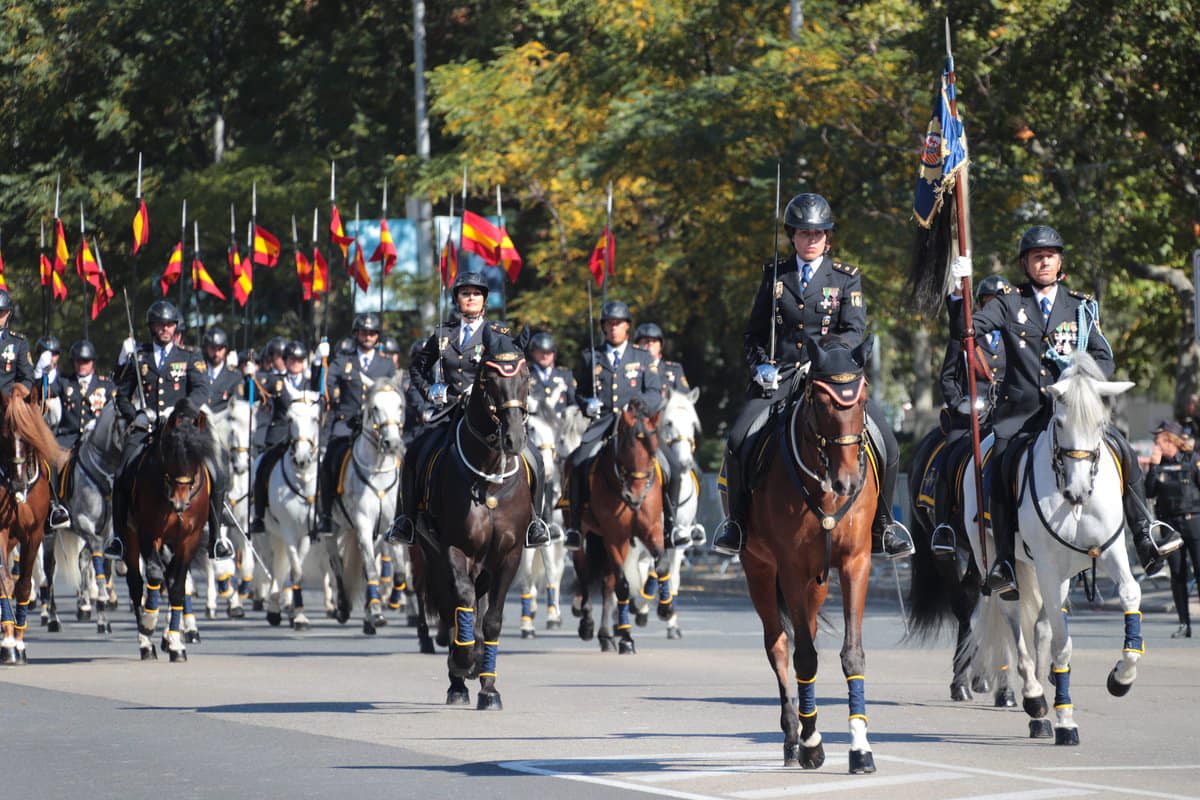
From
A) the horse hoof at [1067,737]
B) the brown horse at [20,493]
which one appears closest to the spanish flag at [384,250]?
the brown horse at [20,493]

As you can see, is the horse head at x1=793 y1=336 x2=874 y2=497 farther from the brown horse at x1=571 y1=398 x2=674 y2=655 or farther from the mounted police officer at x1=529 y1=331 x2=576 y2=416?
the mounted police officer at x1=529 y1=331 x2=576 y2=416

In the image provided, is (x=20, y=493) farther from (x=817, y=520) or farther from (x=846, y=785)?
(x=846, y=785)

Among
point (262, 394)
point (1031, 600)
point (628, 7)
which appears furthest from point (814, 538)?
point (628, 7)

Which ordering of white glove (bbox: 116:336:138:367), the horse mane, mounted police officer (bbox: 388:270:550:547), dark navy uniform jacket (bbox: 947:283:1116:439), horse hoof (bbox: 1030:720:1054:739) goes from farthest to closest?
1. white glove (bbox: 116:336:138:367)
2. mounted police officer (bbox: 388:270:550:547)
3. dark navy uniform jacket (bbox: 947:283:1116:439)
4. horse hoof (bbox: 1030:720:1054:739)
5. the horse mane

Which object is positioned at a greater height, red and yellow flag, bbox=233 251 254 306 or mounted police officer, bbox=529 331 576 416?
red and yellow flag, bbox=233 251 254 306

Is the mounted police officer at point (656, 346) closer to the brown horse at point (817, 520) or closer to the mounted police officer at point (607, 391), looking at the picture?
the mounted police officer at point (607, 391)

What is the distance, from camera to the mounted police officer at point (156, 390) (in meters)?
18.9

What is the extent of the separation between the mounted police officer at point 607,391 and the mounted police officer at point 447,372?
4704 millimetres

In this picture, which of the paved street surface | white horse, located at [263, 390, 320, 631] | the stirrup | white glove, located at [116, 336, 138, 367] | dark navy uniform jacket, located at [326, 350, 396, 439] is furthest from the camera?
white horse, located at [263, 390, 320, 631]

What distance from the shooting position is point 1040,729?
1251 centimetres

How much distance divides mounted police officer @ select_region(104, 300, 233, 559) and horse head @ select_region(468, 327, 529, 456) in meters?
5.32

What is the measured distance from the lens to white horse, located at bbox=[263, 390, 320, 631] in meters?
22.7

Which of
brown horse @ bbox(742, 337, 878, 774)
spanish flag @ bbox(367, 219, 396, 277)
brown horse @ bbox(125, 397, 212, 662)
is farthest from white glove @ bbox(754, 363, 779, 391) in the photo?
spanish flag @ bbox(367, 219, 396, 277)

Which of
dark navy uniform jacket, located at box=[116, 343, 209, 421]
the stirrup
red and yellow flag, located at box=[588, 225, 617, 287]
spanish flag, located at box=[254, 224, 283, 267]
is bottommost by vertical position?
the stirrup
